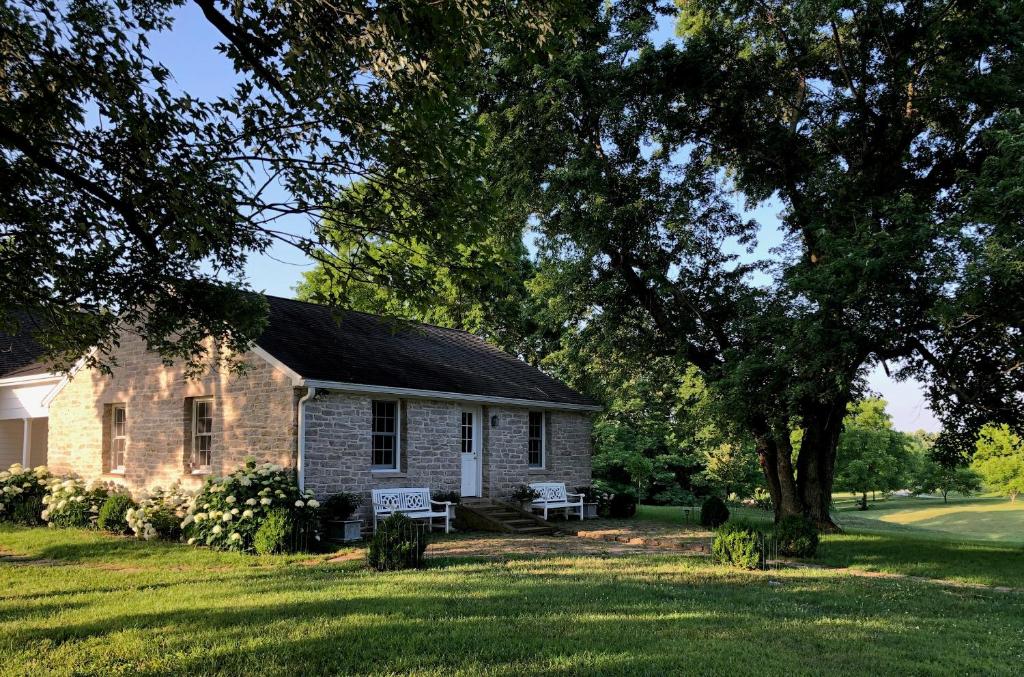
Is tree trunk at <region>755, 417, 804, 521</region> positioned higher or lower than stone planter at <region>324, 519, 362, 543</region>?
higher

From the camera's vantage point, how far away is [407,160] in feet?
22.8

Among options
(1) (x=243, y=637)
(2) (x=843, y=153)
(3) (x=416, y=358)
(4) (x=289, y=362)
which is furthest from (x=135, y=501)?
(2) (x=843, y=153)

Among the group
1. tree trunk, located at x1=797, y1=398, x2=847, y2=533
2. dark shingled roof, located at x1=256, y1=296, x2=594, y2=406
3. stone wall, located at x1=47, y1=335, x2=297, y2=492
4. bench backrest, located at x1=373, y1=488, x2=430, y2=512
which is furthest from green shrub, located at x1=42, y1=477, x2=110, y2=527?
tree trunk, located at x1=797, y1=398, x2=847, y2=533

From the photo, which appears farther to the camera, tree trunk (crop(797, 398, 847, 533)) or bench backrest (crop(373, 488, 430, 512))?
tree trunk (crop(797, 398, 847, 533))

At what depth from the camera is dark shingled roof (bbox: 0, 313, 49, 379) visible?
22.1 metres

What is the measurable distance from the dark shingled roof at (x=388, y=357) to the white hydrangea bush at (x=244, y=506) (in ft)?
6.86

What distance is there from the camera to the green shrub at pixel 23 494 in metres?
17.9

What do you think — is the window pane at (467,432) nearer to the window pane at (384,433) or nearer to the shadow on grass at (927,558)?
the window pane at (384,433)

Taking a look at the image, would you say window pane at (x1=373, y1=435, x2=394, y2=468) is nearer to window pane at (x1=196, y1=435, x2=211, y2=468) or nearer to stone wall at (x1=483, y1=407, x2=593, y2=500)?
stone wall at (x1=483, y1=407, x2=593, y2=500)

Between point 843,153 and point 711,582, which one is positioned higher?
point 843,153

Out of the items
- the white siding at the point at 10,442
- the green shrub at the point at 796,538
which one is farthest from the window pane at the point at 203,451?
the green shrub at the point at 796,538

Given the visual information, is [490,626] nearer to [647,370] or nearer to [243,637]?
[243,637]

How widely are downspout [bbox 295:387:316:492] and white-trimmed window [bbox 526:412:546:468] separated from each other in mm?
7586

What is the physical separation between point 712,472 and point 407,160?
24976 millimetres
